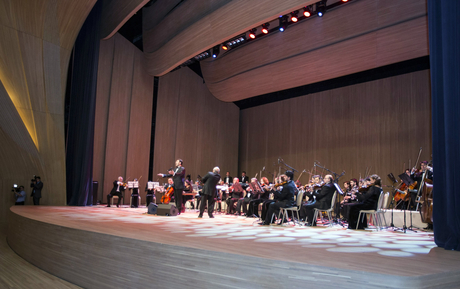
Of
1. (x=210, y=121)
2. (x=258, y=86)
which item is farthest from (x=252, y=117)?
(x=258, y=86)

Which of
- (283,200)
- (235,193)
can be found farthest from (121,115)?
(283,200)

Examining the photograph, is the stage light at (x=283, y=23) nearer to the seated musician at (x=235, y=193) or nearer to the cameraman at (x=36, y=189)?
the seated musician at (x=235, y=193)

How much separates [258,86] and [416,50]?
600 cm

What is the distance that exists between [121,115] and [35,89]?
14.0 ft

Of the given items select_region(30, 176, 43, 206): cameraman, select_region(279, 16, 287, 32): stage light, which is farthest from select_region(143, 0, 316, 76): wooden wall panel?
select_region(30, 176, 43, 206): cameraman

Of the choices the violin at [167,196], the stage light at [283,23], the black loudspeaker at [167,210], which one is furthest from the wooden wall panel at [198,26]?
the black loudspeaker at [167,210]

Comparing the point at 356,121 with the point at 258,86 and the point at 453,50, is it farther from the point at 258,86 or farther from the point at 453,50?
the point at 453,50

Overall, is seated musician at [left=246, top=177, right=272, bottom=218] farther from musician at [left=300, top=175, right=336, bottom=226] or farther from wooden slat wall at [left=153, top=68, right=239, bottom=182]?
wooden slat wall at [left=153, top=68, right=239, bottom=182]

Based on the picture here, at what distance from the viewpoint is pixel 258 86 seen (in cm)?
1452

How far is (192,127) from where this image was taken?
1609 centimetres

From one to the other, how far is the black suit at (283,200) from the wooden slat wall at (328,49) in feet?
20.3

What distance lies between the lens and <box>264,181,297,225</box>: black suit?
7.00 m

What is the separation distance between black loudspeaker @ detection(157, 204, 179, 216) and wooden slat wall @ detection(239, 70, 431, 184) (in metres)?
7.74

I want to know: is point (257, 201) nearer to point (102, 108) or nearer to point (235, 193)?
point (235, 193)
